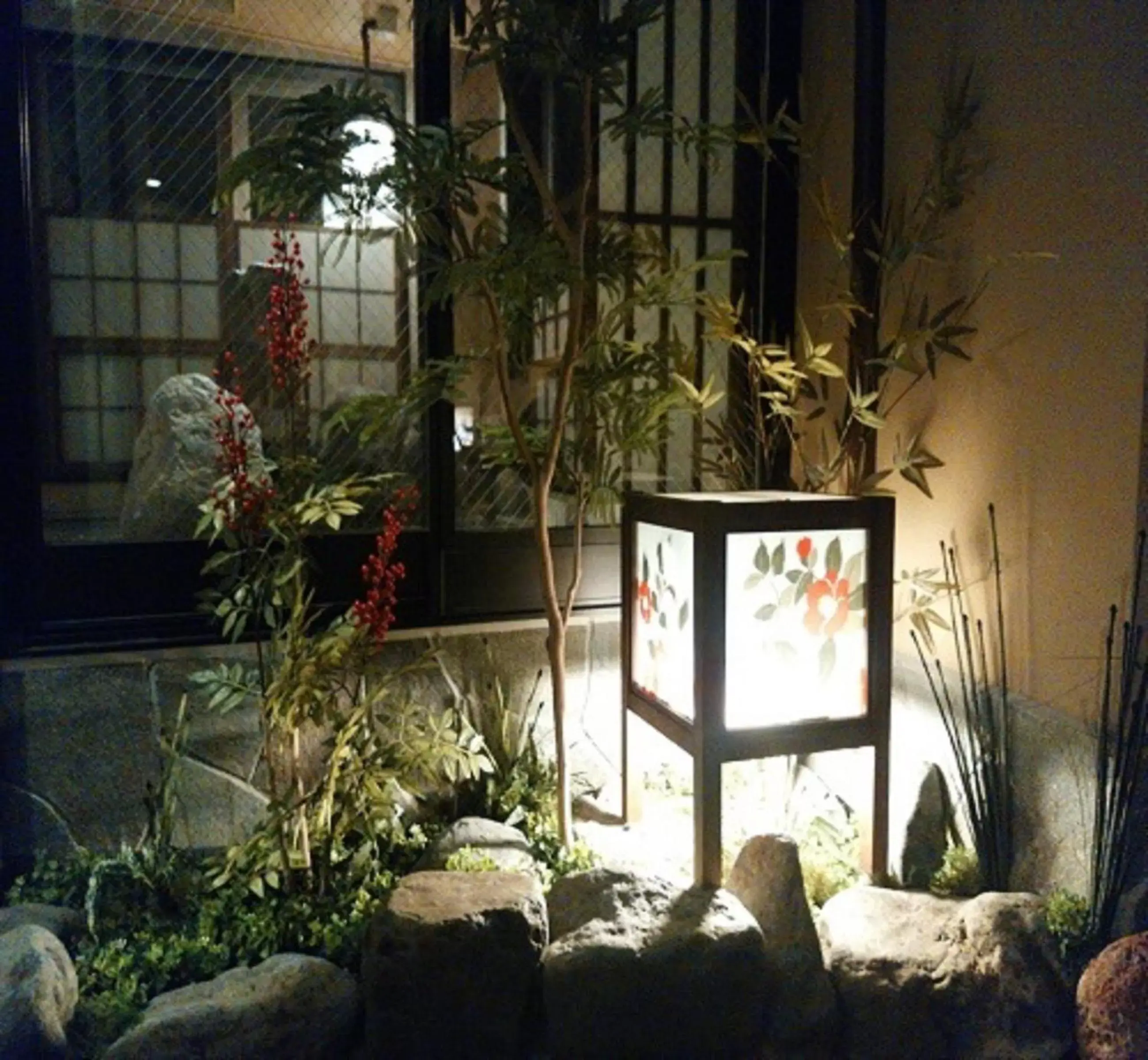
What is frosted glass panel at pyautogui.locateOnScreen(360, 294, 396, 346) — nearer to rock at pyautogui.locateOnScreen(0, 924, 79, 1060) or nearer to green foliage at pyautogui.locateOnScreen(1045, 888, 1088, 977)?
rock at pyautogui.locateOnScreen(0, 924, 79, 1060)

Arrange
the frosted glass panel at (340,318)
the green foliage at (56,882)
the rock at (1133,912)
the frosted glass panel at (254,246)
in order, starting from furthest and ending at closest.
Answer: the frosted glass panel at (340,318) → the frosted glass panel at (254,246) → the green foliage at (56,882) → the rock at (1133,912)

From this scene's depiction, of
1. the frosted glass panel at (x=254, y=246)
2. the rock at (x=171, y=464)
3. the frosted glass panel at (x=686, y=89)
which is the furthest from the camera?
the frosted glass panel at (x=686, y=89)

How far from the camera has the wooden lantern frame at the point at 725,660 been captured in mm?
3037

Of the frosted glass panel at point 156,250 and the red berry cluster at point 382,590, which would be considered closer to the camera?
the red berry cluster at point 382,590

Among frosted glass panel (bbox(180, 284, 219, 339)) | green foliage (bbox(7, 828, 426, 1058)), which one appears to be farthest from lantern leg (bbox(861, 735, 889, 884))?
frosted glass panel (bbox(180, 284, 219, 339))

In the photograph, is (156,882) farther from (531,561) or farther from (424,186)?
(424,186)

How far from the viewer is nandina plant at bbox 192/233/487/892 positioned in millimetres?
2982

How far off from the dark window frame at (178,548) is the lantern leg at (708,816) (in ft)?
4.03

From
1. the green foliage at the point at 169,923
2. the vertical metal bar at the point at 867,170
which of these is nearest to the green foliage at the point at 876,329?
the vertical metal bar at the point at 867,170

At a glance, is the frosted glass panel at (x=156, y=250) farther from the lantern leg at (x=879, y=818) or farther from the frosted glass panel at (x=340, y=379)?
the lantern leg at (x=879, y=818)

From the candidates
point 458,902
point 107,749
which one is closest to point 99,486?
point 107,749

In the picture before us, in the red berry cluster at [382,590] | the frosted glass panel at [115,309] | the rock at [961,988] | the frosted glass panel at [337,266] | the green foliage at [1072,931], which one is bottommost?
the rock at [961,988]

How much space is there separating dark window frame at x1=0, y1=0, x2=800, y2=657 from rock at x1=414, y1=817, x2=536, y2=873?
874 millimetres

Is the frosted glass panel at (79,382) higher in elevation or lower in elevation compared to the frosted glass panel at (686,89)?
lower
